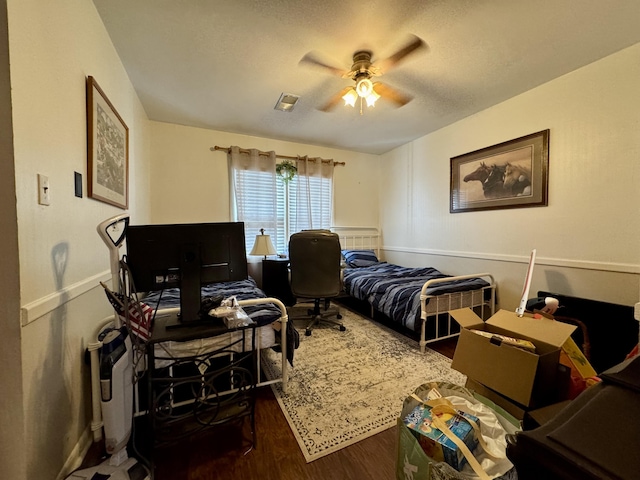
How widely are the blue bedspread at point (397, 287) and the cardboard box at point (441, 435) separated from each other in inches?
57.7

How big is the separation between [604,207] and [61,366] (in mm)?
3785

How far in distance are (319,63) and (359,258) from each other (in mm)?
2792

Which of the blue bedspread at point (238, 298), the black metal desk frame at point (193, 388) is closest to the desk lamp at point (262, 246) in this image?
the blue bedspread at point (238, 298)

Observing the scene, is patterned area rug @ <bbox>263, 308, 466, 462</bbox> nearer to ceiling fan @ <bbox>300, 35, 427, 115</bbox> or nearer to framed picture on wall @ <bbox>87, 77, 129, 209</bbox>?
framed picture on wall @ <bbox>87, 77, 129, 209</bbox>

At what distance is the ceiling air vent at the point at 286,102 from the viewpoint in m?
2.72

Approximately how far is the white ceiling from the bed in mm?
1899

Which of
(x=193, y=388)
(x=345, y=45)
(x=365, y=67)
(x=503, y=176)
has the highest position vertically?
(x=345, y=45)

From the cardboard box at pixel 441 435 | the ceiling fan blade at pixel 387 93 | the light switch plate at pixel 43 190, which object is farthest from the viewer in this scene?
the ceiling fan blade at pixel 387 93

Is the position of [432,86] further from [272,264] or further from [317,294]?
[272,264]

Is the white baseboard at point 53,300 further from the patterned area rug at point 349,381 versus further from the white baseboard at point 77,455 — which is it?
the patterned area rug at point 349,381

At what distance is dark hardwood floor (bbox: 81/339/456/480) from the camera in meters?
1.22

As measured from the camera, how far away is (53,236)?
1157mm

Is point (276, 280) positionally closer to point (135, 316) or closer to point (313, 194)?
point (313, 194)

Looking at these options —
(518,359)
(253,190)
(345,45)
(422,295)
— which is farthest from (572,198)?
(253,190)
